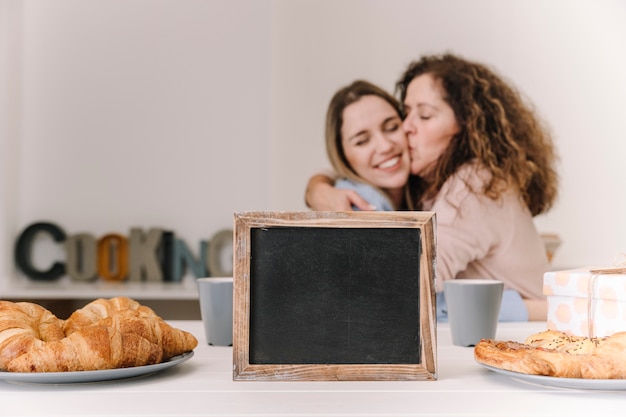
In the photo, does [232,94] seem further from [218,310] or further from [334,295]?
[334,295]

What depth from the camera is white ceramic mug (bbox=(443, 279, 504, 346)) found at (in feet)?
3.79

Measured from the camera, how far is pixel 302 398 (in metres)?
0.74

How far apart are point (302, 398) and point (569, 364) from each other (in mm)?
297

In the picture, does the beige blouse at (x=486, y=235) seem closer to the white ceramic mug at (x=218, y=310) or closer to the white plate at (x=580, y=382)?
the white ceramic mug at (x=218, y=310)

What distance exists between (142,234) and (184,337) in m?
1.89

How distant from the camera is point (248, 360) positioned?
83 centimetres

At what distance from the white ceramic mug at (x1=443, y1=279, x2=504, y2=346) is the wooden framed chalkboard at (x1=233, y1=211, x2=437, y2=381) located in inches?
12.9

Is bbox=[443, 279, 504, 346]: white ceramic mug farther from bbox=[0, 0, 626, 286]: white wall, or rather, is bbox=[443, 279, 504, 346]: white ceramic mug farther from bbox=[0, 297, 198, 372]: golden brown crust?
bbox=[0, 0, 626, 286]: white wall

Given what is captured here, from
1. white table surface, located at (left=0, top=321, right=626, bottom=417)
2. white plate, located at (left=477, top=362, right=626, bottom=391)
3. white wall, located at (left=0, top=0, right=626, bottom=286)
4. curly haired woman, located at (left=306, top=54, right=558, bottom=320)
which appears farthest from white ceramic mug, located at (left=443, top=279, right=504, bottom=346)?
white wall, located at (left=0, top=0, right=626, bottom=286)

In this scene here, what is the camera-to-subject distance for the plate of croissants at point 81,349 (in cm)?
78

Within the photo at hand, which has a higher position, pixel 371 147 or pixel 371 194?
pixel 371 147

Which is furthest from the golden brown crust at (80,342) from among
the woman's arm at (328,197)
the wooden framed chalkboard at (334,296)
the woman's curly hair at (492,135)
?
the woman's curly hair at (492,135)

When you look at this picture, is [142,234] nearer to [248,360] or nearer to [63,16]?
[63,16]

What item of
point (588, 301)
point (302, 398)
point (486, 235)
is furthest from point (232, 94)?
point (302, 398)
